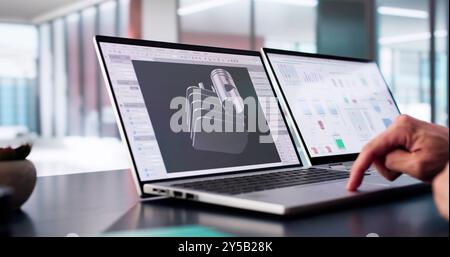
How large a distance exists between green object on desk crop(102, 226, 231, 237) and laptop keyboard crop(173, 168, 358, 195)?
114mm

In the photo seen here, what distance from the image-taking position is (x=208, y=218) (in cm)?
59

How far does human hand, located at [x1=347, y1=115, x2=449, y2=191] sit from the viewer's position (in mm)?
668

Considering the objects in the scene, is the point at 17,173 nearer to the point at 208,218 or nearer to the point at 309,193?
the point at 208,218

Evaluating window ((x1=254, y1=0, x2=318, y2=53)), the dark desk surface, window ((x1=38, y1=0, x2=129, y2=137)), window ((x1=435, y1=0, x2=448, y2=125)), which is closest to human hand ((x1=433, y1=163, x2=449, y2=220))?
the dark desk surface

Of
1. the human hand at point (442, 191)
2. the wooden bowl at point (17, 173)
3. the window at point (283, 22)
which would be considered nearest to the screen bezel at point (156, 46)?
the wooden bowl at point (17, 173)

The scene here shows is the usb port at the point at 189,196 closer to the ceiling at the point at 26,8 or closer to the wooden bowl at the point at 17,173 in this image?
the wooden bowl at the point at 17,173

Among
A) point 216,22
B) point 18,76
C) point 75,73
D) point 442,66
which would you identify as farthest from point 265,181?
point 18,76

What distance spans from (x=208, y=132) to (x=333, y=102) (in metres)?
0.36

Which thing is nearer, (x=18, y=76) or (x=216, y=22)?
(x=216, y=22)

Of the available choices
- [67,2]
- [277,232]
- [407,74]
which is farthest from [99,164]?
[277,232]

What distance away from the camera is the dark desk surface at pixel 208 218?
0.54m

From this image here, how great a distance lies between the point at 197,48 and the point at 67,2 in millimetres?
9165

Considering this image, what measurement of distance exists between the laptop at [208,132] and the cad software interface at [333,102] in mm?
56

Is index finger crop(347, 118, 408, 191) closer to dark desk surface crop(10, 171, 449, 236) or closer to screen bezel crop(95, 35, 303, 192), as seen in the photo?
dark desk surface crop(10, 171, 449, 236)
